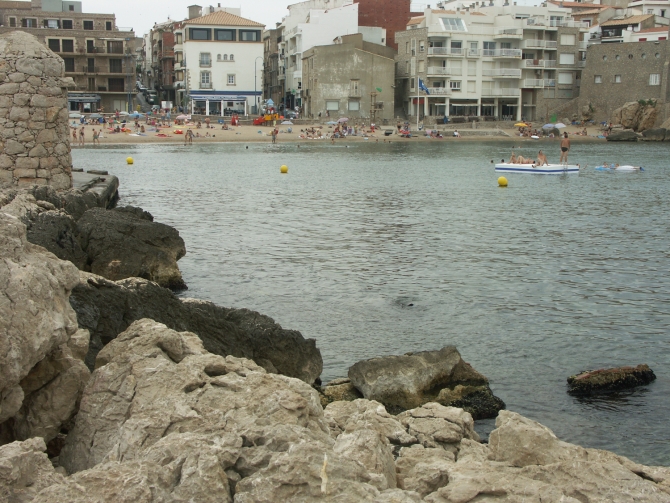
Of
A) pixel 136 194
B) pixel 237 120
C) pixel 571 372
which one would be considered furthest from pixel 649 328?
pixel 237 120

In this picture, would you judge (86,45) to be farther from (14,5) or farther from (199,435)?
(199,435)

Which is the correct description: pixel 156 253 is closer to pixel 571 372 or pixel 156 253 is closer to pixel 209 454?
pixel 571 372

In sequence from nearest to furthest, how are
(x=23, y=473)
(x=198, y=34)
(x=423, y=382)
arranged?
(x=23, y=473)
(x=423, y=382)
(x=198, y=34)

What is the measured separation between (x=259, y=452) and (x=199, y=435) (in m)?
0.35

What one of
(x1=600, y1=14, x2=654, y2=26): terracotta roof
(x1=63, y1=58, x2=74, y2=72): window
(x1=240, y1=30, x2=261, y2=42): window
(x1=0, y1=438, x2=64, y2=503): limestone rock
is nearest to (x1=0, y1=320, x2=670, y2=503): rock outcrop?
(x1=0, y1=438, x2=64, y2=503): limestone rock

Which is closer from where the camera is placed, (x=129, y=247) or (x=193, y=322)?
(x=193, y=322)

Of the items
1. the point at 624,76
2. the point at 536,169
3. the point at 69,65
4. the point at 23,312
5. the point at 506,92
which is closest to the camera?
the point at 23,312

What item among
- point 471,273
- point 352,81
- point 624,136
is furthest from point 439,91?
point 471,273

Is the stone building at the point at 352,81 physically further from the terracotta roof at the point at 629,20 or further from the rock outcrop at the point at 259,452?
the rock outcrop at the point at 259,452

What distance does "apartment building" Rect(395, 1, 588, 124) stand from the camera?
84.5 m

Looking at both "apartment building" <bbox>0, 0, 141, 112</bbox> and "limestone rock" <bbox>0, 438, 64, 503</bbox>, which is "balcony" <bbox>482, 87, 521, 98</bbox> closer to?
"apartment building" <bbox>0, 0, 141, 112</bbox>

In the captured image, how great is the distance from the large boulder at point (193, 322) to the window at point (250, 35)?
8566cm

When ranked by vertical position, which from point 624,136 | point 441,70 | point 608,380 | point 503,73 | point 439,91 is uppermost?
point 441,70

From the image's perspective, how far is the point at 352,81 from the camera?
8488 cm
